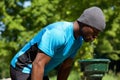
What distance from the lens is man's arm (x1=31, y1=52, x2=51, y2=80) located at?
3592 mm

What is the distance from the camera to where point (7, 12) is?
2425 cm

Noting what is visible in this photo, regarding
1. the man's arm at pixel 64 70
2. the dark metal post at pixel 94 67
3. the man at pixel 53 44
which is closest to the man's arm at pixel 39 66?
the man at pixel 53 44

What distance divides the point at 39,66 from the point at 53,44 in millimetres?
228

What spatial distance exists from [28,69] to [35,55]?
0.16 m

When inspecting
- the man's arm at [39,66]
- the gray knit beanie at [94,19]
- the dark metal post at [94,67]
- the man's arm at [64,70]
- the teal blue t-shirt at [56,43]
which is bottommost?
the dark metal post at [94,67]

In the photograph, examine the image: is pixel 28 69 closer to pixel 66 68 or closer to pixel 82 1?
pixel 66 68

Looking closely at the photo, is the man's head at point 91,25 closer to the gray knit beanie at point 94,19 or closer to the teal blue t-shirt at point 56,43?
the gray knit beanie at point 94,19

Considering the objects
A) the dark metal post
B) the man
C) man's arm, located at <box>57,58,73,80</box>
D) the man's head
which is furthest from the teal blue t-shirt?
the dark metal post

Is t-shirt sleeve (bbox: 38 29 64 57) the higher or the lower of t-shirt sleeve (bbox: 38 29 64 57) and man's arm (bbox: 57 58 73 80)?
the higher

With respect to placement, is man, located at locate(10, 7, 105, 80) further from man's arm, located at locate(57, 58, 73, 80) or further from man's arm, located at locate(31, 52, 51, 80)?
man's arm, located at locate(57, 58, 73, 80)

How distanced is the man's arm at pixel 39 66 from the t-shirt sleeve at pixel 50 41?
5cm

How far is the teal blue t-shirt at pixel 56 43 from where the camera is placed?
3.58 meters

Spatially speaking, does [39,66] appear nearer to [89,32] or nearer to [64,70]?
[89,32]

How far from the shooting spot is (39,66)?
3.61 metres
